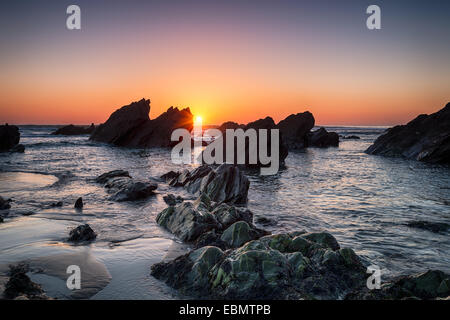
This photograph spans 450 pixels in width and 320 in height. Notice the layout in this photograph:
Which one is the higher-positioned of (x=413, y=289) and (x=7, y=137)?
(x=7, y=137)

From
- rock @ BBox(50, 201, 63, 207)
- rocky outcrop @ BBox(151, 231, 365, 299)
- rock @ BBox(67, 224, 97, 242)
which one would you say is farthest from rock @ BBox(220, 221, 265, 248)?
rock @ BBox(50, 201, 63, 207)

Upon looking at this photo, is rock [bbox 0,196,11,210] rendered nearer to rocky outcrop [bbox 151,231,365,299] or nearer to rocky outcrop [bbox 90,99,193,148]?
rocky outcrop [bbox 151,231,365,299]

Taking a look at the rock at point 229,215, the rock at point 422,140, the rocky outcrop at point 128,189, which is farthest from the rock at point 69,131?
the rock at point 229,215

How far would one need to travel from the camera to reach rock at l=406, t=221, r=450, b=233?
11012mm

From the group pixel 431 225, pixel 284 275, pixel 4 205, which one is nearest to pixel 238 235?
pixel 284 275

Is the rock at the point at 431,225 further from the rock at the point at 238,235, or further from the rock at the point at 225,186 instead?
the rock at the point at 225,186

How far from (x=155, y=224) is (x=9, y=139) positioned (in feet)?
134

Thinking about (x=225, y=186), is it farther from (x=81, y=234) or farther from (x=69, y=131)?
(x=69, y=131)

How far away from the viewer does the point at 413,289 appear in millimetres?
6051

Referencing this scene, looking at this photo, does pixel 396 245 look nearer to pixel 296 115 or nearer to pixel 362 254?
pixel 362 254

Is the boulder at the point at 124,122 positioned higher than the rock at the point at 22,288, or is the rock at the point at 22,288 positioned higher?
the boulder at the point at 124,122

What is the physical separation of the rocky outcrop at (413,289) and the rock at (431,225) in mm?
5876

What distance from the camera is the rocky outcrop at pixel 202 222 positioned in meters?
9.20

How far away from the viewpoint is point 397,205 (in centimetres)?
1472
